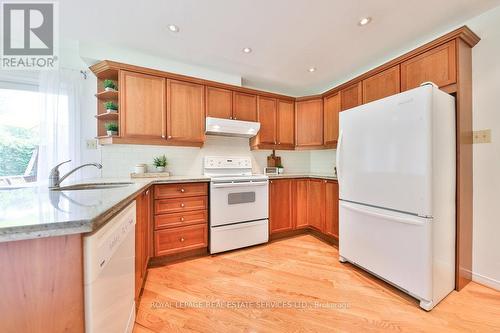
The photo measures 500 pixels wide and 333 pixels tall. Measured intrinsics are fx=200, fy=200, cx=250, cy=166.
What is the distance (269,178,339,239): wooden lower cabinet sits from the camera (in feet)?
8.70

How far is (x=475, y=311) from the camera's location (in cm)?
144

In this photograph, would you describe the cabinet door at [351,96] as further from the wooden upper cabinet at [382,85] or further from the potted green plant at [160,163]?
the potted green plant at [160,163]

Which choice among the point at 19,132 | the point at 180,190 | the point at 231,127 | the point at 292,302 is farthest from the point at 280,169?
the point at 19,132

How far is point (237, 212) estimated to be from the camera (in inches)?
96.8

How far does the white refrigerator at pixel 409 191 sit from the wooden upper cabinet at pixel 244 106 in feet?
4.80

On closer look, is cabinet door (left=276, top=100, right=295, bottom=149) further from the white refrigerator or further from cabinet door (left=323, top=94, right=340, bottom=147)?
the white refrigerator

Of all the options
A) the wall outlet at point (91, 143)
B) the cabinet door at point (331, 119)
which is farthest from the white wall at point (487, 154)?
the wall outlet at point (91, 143)

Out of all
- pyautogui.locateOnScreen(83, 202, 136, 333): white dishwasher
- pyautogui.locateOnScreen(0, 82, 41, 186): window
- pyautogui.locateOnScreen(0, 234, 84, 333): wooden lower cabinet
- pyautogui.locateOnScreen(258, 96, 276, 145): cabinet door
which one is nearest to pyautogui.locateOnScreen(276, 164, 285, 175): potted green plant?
pyautogui.locateOnScreen(258, 96, 276, 145): cabinet door

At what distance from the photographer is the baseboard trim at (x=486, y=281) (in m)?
1.67

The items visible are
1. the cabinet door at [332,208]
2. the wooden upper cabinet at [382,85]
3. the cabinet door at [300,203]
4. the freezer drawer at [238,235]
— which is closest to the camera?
the wooden upper cabinet at [382,85]

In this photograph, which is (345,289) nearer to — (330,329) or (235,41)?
(330,329)

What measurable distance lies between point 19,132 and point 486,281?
4725mm

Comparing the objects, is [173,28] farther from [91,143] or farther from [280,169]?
[280,169]

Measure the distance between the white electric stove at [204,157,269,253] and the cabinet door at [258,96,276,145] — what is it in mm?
740
